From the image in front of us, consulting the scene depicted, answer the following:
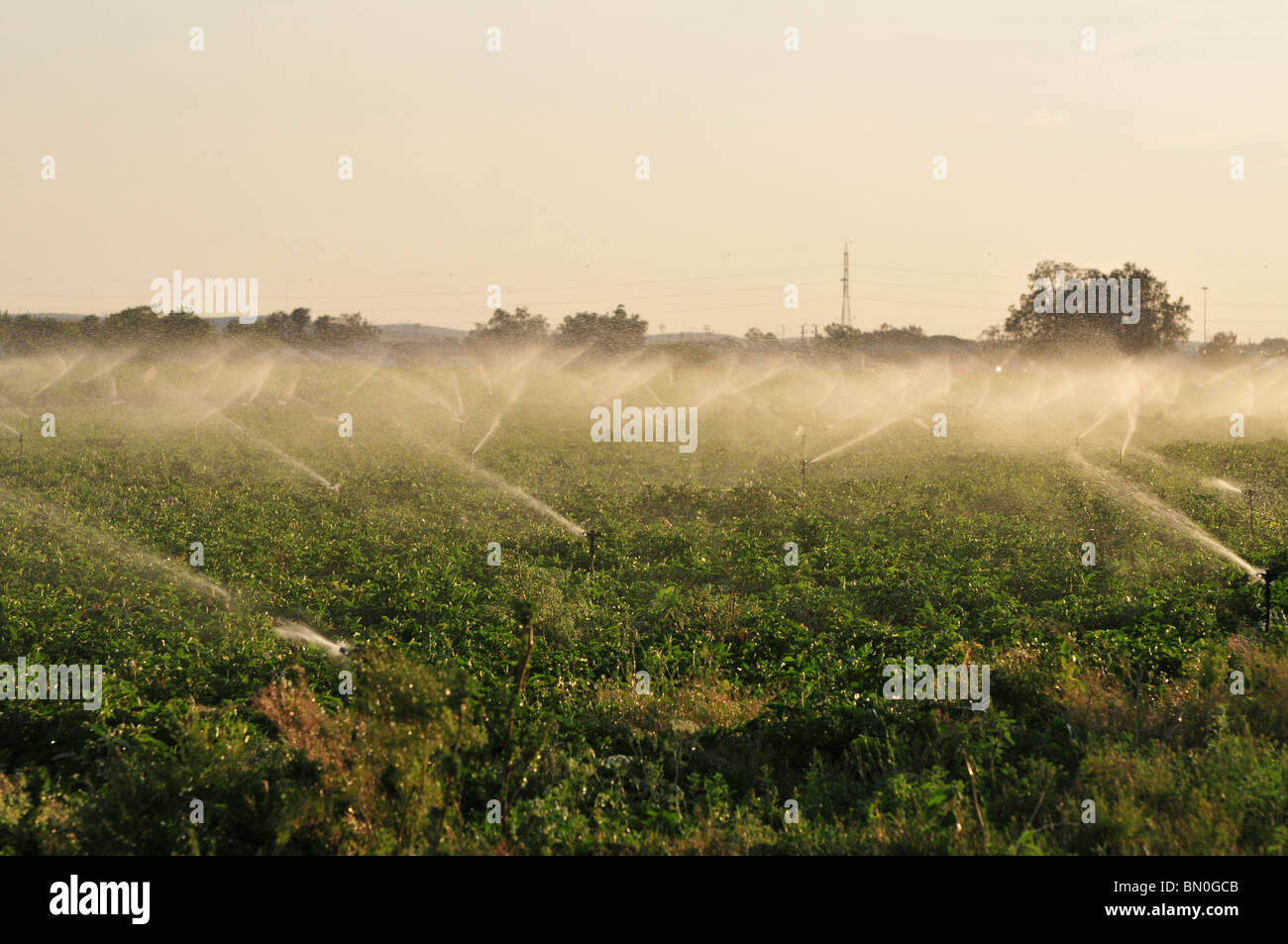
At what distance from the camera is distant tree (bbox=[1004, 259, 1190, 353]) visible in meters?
74.9

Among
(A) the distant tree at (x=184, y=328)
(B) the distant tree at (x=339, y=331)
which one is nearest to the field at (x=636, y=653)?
(A) the distant tree at (x=184, y=328)

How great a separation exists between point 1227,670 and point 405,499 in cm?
1784

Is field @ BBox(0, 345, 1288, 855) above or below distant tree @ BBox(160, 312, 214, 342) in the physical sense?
below

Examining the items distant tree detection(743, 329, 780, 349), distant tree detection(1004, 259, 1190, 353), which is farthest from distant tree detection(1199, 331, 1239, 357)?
distant tree detection(743, 329, 780, 349)

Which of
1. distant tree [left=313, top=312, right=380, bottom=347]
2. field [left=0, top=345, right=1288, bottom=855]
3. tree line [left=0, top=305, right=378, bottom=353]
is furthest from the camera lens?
distant tree [left=313, top=312, right=380, bottom=347]

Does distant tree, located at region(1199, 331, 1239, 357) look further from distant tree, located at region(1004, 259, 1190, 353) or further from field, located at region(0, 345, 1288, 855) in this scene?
field, located at region(0, 345, 1288, 855)

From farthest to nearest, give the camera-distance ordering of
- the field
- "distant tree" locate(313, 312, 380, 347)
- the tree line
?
"distant tree" locate(313, 312, 380, 347), the tree line, the field

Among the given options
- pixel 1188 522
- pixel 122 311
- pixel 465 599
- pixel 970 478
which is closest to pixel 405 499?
pixel 465 599

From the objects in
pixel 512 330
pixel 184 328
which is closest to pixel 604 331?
pixel 512 330

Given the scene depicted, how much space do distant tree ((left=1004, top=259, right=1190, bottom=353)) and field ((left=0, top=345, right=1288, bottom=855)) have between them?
160 feet

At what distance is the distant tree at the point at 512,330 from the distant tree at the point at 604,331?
2.46 meters

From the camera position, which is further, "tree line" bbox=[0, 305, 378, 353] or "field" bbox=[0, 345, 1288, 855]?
"tree line" bbox=[0, 305, 378, 353]

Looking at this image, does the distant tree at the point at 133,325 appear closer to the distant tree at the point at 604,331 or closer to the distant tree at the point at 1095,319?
the distant tree at the point at 604,331
